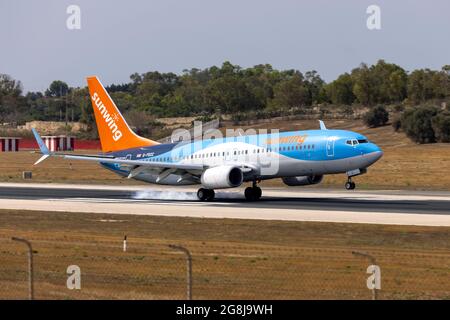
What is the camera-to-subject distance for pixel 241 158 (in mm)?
57281

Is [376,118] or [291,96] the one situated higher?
[291,96]

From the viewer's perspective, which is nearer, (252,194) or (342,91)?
(252,194)

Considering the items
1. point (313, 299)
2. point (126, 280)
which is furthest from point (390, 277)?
point (126, 280)

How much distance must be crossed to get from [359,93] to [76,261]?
152m

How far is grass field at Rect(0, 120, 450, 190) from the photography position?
76688mm

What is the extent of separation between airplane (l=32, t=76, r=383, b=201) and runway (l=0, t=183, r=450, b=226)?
138cm

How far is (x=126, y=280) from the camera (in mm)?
26547

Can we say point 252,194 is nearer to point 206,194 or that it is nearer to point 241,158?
point 241,158

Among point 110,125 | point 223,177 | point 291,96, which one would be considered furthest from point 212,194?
point 291,96

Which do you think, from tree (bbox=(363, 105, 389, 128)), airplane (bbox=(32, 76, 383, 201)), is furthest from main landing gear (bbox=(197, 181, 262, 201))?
tree (bbox=(363, 105, 389, 128))

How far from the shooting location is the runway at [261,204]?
1823 inches

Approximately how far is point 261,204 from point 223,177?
8.62ft

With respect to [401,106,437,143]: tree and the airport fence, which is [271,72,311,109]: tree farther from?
the airport fence
